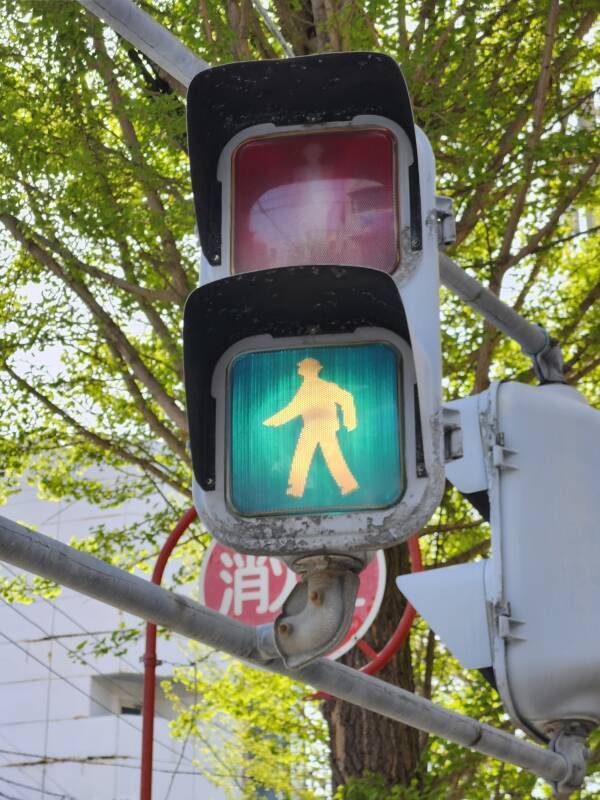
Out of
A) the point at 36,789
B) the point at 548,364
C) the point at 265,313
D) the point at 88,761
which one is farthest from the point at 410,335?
the point at 88,761

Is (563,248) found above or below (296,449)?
above

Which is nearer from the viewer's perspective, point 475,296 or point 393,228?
point 393,228

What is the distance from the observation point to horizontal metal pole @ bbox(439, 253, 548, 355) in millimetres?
4223

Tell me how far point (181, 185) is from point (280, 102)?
7.27 meters

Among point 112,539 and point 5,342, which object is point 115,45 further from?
point 112,539

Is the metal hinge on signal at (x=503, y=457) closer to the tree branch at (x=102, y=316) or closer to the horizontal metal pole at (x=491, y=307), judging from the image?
the horizontal metal pole at (x=491, y=307)

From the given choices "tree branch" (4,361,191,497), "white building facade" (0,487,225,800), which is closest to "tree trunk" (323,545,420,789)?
"tree branch" (4,361,191,497)

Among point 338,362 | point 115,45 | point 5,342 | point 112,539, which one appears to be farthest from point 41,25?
point 338,362

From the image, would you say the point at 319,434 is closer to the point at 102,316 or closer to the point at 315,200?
the point at 315,200

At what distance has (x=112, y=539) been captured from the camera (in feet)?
40.5

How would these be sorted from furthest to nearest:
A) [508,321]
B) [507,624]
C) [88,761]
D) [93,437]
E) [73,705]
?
[73,705], [88,761], [93,437], [508,321], [507,624]

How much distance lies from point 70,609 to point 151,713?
32.2 m

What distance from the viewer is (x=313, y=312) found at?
268cm

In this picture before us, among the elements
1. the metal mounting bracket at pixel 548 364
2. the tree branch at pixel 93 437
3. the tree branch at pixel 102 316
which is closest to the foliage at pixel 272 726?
the tree branch at pixel 93 437
